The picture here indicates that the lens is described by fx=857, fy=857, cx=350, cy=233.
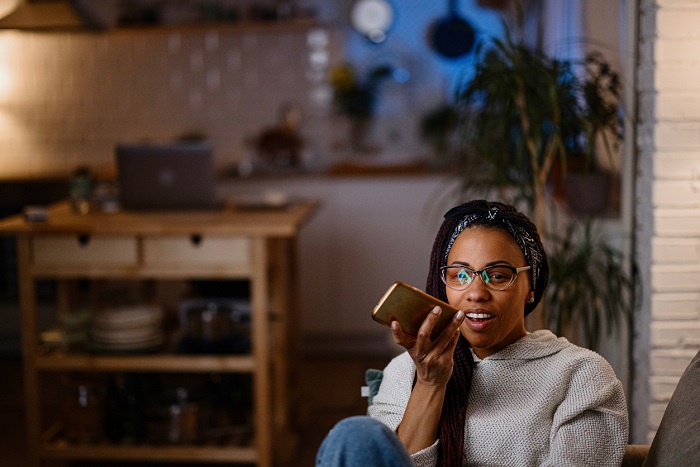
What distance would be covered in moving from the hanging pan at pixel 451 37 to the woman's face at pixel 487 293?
3.91 meters

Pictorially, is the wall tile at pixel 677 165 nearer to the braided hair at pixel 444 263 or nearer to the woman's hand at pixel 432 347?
the braided hair at pixel 444 263

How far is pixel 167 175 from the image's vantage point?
134 inches

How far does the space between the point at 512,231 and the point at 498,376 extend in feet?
0.88

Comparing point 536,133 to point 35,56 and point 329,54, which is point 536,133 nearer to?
point 329,54

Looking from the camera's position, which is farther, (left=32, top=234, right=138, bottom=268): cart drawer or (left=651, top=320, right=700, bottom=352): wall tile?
(left=32, top=234, right=138, bottom=268): cart drawer

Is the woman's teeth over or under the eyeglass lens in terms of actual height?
under

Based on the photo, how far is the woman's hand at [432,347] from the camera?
1432mm

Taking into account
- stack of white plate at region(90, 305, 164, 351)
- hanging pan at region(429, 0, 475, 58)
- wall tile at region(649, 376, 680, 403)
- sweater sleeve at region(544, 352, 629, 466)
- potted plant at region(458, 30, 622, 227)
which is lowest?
wall tile at region(649, 376, 680, 403)

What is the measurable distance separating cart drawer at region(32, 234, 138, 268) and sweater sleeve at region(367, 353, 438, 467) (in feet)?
5.37

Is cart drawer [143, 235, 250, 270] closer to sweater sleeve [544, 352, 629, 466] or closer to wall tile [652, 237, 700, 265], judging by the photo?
wall tile [652, 237, 700, 265]

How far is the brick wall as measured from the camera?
2412 millimetres

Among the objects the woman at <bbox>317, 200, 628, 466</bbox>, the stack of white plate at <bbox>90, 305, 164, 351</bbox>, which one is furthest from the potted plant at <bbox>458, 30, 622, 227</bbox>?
the stack of white plate at <bbox>90, 305, 164, 351</bbox>

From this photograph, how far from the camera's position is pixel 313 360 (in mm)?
4742

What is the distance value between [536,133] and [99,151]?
3871mm
